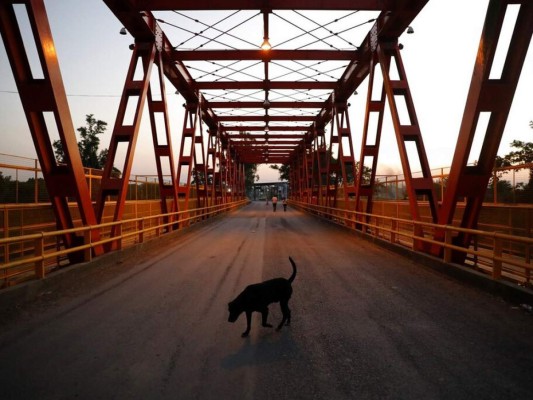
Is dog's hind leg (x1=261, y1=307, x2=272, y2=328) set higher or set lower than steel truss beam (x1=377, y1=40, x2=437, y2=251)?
lower

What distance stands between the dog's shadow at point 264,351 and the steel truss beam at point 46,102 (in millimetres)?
5886

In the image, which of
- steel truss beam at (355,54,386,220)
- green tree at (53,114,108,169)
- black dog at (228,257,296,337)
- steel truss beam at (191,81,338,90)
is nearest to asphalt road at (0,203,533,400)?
black dog at (228,257,296,337)

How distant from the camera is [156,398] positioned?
9.90 ft

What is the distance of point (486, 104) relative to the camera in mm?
7480

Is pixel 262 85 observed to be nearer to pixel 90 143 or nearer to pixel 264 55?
pixel 264 55

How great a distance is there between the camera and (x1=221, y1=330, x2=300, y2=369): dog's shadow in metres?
3.66

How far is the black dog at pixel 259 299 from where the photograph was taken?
418 centimetres

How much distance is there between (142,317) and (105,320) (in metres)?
0.49

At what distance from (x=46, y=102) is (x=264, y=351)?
6.67 metres

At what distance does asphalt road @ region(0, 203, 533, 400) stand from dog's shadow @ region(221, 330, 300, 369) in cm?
1

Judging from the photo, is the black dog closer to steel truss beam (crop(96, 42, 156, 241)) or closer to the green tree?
steel truss beam (crop(96, 42, 156, 241))

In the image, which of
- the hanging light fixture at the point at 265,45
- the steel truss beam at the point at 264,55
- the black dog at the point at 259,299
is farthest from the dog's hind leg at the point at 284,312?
the steel truss beam at the point at 264,55

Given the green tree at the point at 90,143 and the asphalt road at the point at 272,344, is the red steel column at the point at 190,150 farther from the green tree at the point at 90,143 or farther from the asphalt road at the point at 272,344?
the green tree at the point at 90,143

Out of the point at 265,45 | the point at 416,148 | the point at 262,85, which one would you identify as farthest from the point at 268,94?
the point at 416,148
